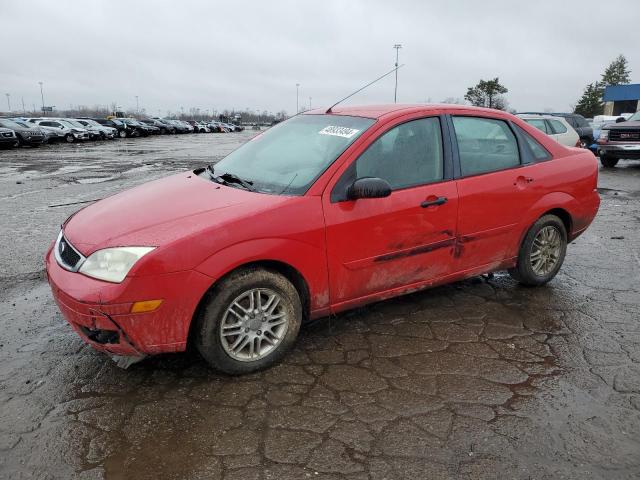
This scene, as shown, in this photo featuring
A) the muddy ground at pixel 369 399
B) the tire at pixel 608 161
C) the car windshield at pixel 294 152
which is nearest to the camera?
the muddy ground at pixel 369 399

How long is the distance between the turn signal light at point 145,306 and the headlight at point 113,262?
0.54ft

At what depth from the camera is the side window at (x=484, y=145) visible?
4078 millimetres

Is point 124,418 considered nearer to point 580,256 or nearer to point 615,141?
point 580,256

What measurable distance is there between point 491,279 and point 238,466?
341cm

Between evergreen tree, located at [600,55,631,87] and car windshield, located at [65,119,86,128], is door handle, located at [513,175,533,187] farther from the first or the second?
evergreen tree, located at [600,55,631,87]

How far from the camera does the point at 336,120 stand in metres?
4.00

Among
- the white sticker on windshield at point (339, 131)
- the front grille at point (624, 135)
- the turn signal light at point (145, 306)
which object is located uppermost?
the white sticker on windshield at point (339, 131)

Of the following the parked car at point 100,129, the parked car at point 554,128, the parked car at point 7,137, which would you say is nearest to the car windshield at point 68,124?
the parked car at point 100,129

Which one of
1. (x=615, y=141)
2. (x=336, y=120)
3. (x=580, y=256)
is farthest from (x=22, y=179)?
(x=615, y=141)

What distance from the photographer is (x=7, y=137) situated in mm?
24453

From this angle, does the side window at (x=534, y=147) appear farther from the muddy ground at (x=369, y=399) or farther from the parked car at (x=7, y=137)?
the parked car at (x=7, y=137)

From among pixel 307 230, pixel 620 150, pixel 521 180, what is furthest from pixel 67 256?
pixel 620 150

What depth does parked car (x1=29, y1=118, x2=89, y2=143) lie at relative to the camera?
101 feet

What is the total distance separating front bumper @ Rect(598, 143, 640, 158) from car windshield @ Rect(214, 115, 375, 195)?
13812mm
